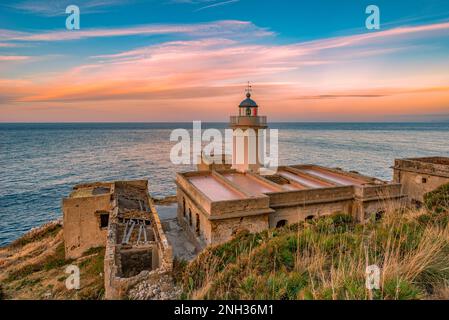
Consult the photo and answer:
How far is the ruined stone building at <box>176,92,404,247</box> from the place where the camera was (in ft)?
42.9

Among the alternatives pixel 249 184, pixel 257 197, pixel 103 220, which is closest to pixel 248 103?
pixel 249 184

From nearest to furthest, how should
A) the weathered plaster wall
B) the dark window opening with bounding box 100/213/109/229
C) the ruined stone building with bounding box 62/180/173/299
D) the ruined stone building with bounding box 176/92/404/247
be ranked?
1. the ruined stone building with bounding box 62/180/173/299
2. the ruined stone building with bounding box 176/92/404/247
3. the dark window opening with bounding box 100/213/109/229
4. the weathered plaster wall

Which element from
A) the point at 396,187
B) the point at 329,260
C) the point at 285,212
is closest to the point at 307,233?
the point at 329,260

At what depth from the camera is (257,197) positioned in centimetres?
1342

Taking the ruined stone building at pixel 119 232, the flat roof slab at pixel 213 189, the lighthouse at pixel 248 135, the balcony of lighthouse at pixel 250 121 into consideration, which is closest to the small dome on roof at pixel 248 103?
the lighthouse at pixel 248 135

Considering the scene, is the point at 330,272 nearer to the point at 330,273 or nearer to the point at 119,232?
the point at 330,273

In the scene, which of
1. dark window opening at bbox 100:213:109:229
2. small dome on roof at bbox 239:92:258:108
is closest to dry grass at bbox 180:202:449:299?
dark window opening at bbox 100:213:109:229

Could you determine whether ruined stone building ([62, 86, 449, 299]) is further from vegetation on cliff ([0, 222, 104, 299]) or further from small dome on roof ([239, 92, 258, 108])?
vegetation on cliff ([0, 222, 104, 299])

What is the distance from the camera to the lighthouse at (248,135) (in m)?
21.6

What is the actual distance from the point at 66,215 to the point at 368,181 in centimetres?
1738

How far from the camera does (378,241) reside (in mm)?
5184

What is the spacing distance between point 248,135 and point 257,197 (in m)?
9.05

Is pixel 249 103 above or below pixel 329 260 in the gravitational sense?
above

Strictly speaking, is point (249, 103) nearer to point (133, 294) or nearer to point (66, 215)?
point (66, 215)
